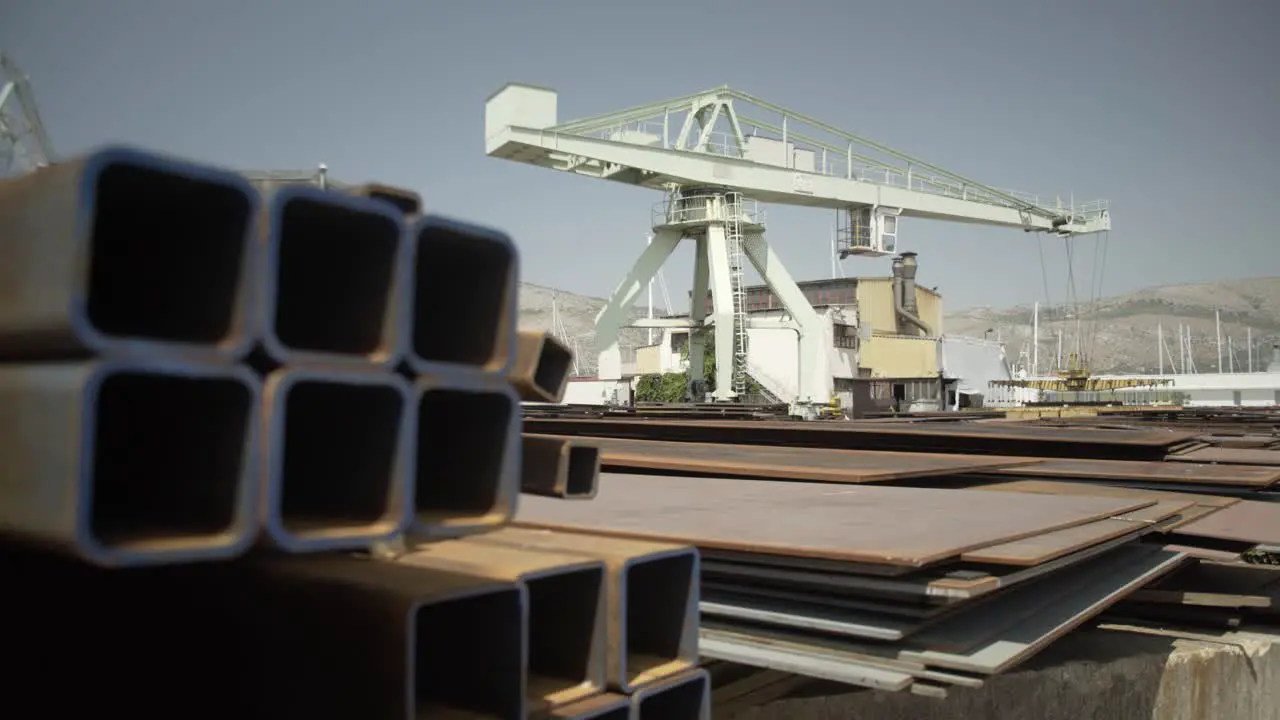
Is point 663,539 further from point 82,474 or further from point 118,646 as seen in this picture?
point 82,474

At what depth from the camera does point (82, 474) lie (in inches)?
36.6

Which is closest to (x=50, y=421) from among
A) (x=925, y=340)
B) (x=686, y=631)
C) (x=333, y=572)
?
(x=333, y=572)

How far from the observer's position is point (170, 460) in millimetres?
1142

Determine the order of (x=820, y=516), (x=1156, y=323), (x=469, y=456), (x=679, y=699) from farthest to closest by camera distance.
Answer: (x=1156, y=323)
(x=820, y=516)
(x=679, y=699)
(x=469, y=456)

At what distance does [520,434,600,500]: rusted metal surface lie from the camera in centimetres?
159

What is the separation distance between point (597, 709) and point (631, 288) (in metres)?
21.4

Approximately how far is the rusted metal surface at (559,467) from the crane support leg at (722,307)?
2064 centimetres

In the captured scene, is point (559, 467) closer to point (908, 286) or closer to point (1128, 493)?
point (1128, 493)

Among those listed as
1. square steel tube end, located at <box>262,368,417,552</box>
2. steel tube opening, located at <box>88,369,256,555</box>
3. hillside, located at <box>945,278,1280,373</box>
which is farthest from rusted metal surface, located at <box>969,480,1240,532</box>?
hillside, located at <box>945,278,1280,373</box>

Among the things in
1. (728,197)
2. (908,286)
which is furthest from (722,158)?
(908,286)

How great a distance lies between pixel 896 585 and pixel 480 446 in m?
1.32

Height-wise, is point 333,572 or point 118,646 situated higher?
point 333,572

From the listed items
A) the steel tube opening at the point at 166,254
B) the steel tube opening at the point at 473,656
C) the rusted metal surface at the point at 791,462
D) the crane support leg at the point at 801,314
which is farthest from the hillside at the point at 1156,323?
the steel tube opening at the point at 166,254

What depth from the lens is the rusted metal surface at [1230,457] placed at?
5.28m
